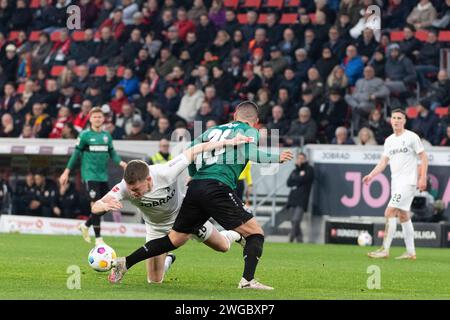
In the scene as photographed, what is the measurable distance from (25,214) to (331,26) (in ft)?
27.6

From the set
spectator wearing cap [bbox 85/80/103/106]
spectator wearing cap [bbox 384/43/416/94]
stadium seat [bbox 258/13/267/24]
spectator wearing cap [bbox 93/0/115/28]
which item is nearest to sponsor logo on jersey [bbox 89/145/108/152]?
spectator wearing cap [bbox 384/43/416/94]

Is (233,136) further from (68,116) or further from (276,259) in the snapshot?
(68,116)

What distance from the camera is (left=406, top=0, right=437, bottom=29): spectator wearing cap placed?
26031 mm

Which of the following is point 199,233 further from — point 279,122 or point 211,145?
point 279,122

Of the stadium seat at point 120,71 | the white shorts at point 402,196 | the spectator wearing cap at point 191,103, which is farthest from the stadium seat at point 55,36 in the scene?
the white shorts at point 402,196

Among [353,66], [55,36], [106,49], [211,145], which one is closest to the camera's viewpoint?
[211,145]

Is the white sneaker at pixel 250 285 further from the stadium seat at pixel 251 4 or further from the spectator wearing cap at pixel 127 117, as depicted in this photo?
the stadium seat at pixel 251 4

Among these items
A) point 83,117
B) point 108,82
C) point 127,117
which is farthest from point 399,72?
point 108,82

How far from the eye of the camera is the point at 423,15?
85.7ft

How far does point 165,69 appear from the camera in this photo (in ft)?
92.9

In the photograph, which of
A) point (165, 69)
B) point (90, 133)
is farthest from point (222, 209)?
point (165, 69)

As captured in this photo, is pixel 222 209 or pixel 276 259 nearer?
pixel 222 209

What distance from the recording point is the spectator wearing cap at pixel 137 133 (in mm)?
25844

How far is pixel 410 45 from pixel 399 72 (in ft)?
2.59
